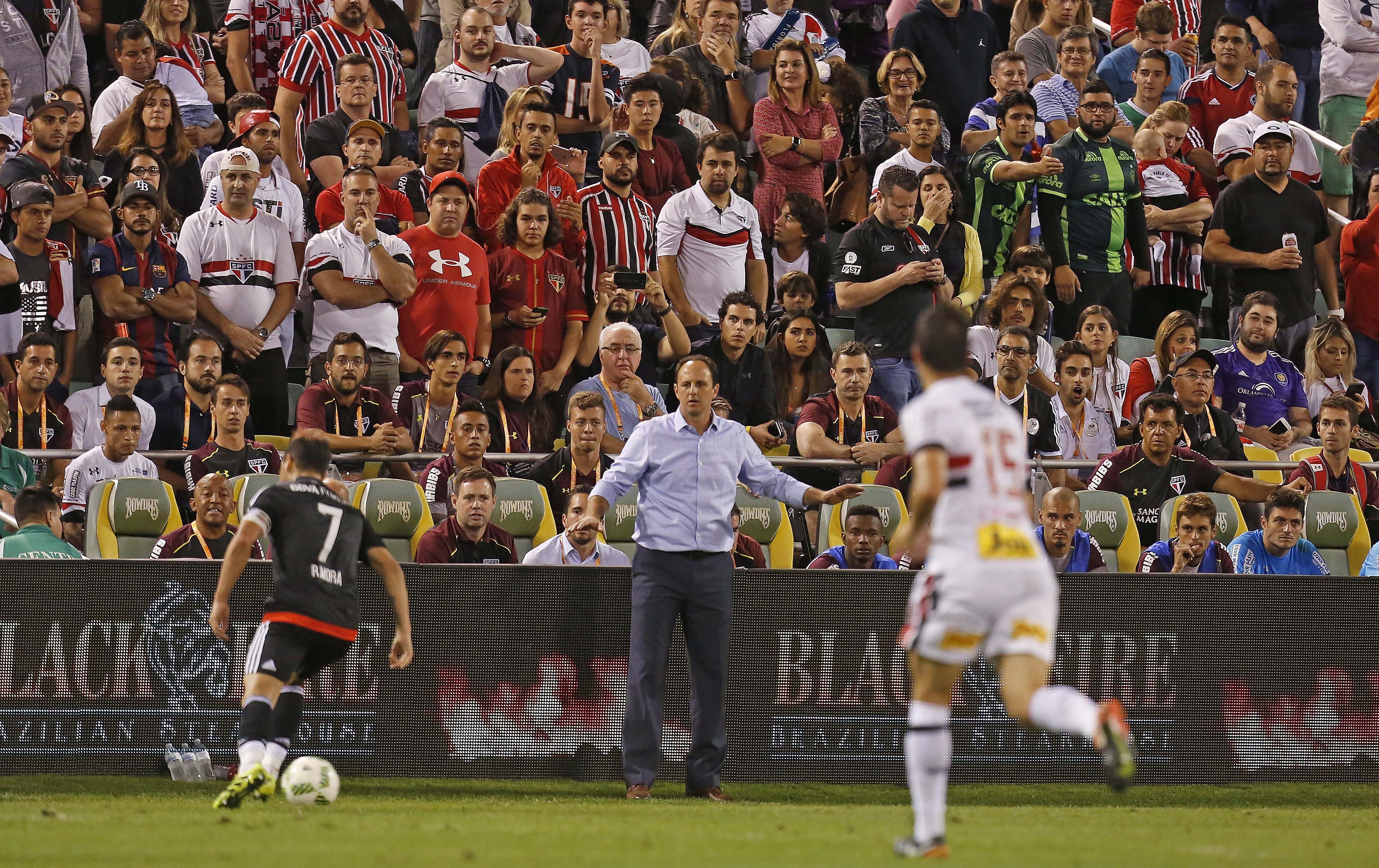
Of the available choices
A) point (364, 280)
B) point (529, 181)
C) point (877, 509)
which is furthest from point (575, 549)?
point (529, 181)

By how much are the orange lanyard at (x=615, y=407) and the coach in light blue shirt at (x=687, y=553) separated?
8.06 feet

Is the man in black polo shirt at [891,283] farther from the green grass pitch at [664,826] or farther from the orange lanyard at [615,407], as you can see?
the green grass pitch at [664,826]

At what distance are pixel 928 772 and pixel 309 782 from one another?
10.7 feet

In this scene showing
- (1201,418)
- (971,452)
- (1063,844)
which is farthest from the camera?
(1201,418)

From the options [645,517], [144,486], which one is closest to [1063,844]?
[645,517]

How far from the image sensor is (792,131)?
613 inches

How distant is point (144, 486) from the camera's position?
11.3 metres

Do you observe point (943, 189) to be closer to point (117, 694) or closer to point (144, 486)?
point (144, 486)

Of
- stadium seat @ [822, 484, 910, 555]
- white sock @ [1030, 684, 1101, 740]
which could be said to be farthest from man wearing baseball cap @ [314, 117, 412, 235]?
white sock @ [1030, 684, 1101, 740]

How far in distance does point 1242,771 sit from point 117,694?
6284mm

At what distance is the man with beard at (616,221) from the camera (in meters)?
14.3

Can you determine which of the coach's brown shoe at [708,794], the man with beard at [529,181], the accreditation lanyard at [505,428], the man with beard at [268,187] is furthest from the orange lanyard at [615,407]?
the coach's brown shoe at [708,794]

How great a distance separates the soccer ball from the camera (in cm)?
838

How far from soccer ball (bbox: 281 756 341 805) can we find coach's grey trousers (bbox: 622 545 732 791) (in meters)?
1.74
